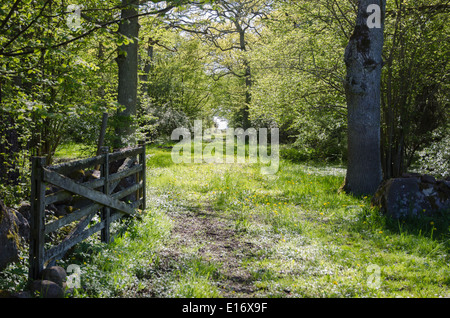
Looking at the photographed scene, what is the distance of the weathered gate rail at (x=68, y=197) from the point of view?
3.86 meters

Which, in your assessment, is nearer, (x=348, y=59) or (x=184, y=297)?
(x=184, y=297)

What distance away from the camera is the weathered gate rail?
12.6ft

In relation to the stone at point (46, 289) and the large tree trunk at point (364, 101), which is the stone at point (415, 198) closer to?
the large tree trunk at point (364, 101)

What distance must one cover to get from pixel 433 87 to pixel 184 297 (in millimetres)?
10705

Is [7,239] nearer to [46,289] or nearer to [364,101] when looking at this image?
[46,289]

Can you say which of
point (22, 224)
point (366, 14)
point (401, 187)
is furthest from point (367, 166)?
point (22, 224)

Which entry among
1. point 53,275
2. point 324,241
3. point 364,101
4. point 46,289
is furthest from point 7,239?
point 364,101

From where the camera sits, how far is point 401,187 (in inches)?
271

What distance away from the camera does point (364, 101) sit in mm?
8938

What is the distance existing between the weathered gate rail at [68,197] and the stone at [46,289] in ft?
0.89

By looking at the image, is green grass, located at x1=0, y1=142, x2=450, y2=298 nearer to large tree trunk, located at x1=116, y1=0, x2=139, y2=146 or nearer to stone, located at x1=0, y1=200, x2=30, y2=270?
stone, located at x1=0, y1=200, x2=30, y2=270

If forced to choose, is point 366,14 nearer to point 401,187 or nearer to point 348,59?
point 348,59

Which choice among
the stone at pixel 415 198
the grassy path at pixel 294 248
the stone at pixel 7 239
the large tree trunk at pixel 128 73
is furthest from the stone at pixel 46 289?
the large tree trunk at pixel 128 73
